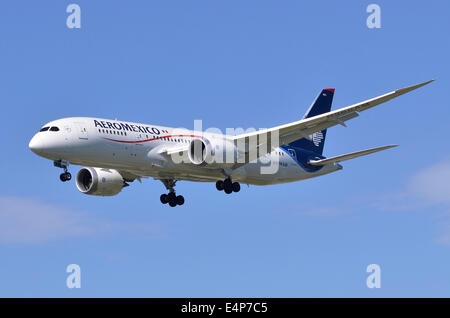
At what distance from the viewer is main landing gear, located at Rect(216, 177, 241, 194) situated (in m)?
52.8

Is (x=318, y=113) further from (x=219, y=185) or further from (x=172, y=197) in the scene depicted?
(x=172, y=197)

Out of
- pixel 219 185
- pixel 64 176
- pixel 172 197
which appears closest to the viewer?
pixel 64 176

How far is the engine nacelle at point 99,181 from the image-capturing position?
55.2 metres

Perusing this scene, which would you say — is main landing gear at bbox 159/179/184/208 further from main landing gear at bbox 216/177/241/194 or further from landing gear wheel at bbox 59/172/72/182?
landing gear wheel at bbox 59/172/72/182

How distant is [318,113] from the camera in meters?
61.4

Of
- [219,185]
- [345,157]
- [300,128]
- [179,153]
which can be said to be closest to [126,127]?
[179,153]

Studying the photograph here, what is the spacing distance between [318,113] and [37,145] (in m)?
22.1

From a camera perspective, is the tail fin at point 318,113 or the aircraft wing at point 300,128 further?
the tail fin at point 318,113

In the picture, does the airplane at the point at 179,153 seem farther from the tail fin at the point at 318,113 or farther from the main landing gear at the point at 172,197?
the tail fin at the point at 318,113

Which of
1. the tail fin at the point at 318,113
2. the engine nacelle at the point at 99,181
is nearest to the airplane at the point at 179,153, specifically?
the engine nacelle at the point at 99,181

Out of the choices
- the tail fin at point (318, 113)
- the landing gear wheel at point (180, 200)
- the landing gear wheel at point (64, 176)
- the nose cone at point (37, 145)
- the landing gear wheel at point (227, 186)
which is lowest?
the landing gear wheel at point (64, 176)

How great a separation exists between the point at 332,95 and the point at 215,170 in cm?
1426

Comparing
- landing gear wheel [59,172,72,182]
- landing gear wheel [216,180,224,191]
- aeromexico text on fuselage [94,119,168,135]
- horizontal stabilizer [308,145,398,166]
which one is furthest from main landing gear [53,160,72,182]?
horizontal stabilizer [308,145,398,166]
